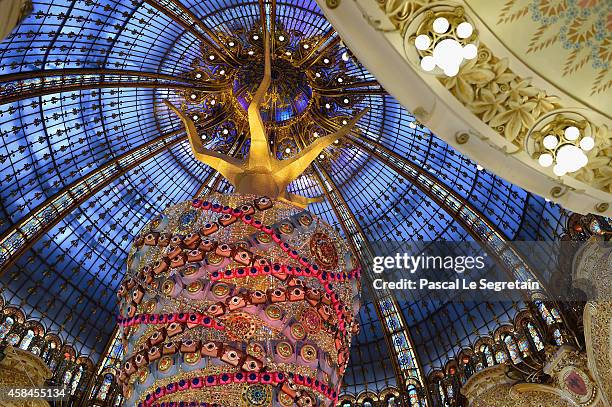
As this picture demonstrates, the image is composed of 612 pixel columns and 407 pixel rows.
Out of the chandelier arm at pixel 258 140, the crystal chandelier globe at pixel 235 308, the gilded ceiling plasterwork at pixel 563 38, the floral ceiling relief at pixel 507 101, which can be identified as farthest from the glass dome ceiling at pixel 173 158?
the gilded ceiling plasterwork at pixel 563 38

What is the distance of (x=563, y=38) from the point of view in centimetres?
641

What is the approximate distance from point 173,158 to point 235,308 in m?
12.1

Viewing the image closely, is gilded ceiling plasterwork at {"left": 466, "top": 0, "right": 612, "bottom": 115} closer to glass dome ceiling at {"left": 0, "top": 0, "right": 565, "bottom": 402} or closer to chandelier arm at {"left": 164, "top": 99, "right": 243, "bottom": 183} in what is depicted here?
chandelier arm at {"left": 164, "top": 99, "right": 243, "bottom": 183}

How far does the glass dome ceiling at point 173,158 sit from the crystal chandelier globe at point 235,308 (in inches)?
302

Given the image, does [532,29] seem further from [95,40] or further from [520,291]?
[95,40]

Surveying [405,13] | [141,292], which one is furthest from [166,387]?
[405,13]

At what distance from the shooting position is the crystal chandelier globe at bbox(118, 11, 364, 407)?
409 inches

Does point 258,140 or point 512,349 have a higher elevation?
point 258,140

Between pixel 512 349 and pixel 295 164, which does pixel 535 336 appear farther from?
pixel 295 164

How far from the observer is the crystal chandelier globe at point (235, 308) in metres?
10.4

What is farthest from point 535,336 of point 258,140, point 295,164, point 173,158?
point 173,158

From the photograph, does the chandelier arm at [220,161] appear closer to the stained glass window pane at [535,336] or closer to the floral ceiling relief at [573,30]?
the floral ceiling relief at [573,30]

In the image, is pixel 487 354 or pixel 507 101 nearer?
pixel 507 101

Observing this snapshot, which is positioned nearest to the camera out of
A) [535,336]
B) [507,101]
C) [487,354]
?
[507,101]
